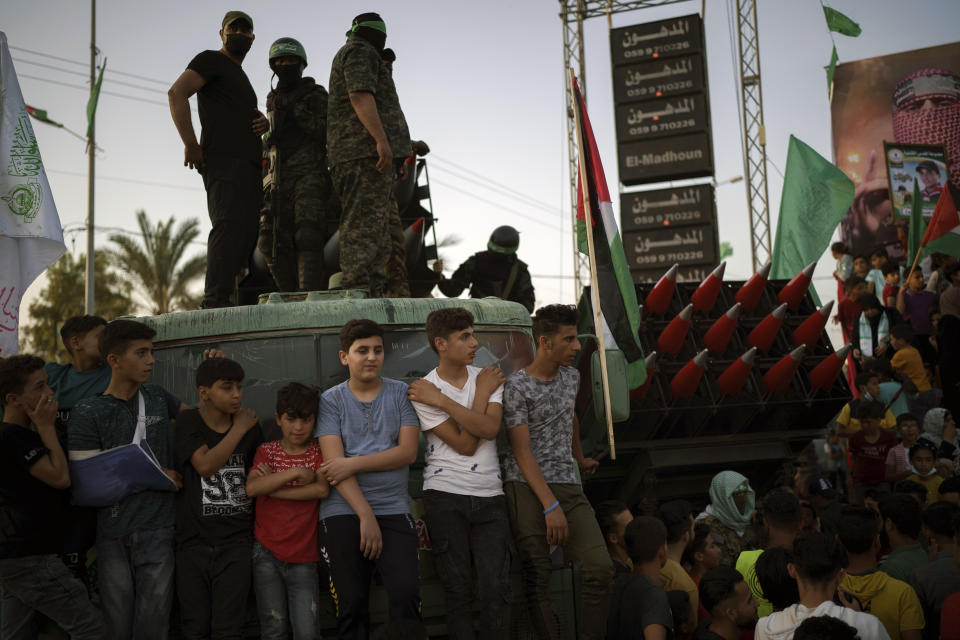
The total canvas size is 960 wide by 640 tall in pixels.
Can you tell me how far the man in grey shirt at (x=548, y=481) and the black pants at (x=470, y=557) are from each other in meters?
0.16

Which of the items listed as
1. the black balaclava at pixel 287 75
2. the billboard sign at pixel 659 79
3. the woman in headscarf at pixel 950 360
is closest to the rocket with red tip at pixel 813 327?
the woman in headscarf at pixel 950 360

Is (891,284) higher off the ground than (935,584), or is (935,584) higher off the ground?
(891,284)

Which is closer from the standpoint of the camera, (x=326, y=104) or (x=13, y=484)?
(x=13, y=484)

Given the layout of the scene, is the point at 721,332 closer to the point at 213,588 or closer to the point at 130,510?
the point at 213,588

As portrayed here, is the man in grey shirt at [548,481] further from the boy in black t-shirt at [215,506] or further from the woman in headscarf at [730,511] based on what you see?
the woman in headscarf at [730,511]

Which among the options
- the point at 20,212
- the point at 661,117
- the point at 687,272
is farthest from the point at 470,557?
the point at 661,117

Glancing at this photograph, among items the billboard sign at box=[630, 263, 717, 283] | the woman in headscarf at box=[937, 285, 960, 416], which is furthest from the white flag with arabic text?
the billboard sign at box=[630, 263, 717, 283]

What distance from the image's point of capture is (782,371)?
34.2ft

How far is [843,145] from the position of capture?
25281mm

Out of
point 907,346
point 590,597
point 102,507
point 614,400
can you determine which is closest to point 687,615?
point 590,597

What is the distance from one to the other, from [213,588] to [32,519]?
81cm

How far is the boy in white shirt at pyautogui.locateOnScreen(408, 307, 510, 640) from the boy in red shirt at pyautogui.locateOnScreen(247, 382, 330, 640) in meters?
0.53

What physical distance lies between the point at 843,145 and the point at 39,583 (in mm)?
24283

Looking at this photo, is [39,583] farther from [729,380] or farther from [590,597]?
[729,380]
